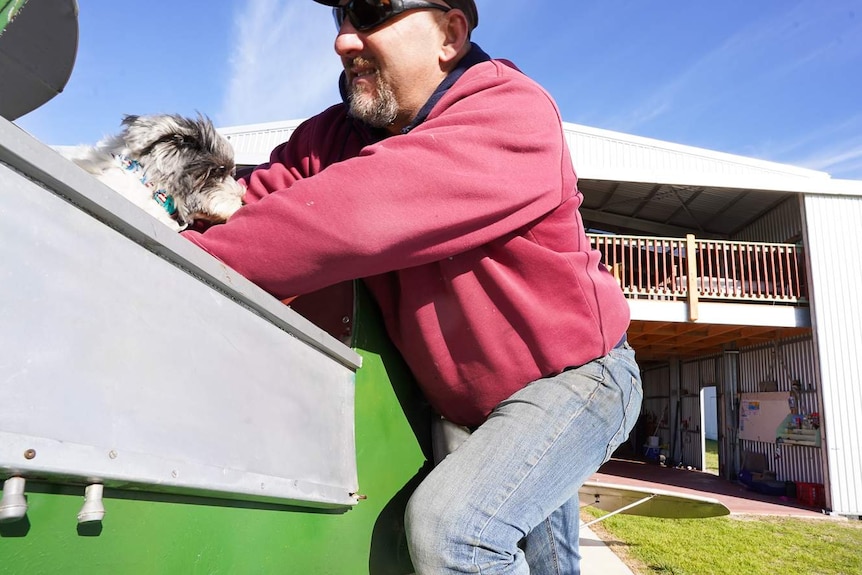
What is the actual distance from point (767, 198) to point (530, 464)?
1460cm

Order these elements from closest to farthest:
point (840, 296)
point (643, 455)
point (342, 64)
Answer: point (342, 64) → point (840, 296) → point (643, 455)

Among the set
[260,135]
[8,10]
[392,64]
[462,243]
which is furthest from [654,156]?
[8,10]

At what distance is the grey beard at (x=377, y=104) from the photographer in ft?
5.96

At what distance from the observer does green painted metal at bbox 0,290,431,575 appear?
2.43 feet

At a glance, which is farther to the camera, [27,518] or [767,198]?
[767,198]

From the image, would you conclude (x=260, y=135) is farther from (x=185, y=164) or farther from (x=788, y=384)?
(x=185, y=164)

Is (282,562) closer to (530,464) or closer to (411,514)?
(411,514)

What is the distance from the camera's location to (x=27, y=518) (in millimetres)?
709

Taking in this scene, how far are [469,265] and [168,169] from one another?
1066 millimetres

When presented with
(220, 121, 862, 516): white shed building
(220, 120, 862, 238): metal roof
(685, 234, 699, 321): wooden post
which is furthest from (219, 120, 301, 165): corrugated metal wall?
(685, 234, 699, 321): wooden post

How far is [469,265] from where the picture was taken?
153cm

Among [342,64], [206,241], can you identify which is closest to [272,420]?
[206,241]

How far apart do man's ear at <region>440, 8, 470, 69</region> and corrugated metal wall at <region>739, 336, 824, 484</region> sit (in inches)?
511

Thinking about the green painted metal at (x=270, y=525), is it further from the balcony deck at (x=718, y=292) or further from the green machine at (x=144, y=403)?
the balcony deck at (x=718, y=292)
